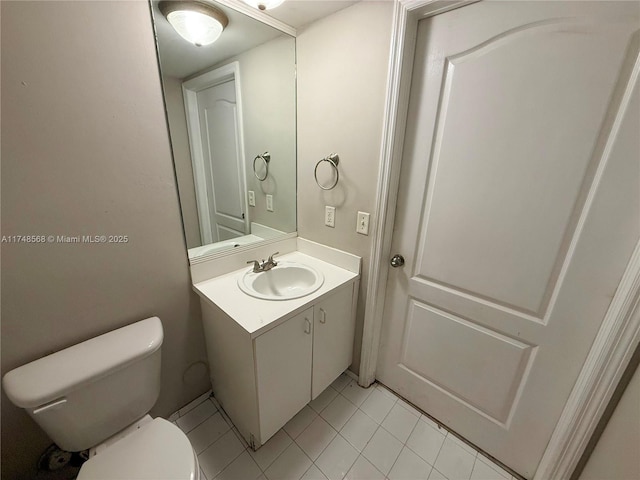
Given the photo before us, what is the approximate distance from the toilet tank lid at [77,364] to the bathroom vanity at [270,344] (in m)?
0.28

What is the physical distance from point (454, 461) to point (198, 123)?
6.76 feet

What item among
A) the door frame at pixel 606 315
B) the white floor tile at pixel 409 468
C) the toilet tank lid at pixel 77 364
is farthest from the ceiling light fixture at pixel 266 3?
the white floor tile at pixel 409 468

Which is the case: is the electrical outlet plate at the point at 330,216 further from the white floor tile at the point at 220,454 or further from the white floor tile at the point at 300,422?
the white floor tile at the point at 220,454

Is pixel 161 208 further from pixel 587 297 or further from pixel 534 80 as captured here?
pixel 587 297

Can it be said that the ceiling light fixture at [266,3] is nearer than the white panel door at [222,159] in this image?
Yes

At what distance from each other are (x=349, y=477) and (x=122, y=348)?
3.71ft

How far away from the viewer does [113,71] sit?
862 millimetres

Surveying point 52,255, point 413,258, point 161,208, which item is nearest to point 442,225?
point 413,258

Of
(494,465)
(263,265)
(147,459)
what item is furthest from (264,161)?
(494,465)

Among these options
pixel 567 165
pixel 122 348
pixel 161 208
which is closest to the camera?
pixel 567 165

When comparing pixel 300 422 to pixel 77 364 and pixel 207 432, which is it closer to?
pixel 207 432

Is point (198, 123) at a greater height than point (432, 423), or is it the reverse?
point (198, 123)

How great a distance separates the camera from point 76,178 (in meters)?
0.86

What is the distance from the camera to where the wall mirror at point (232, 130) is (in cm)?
111
